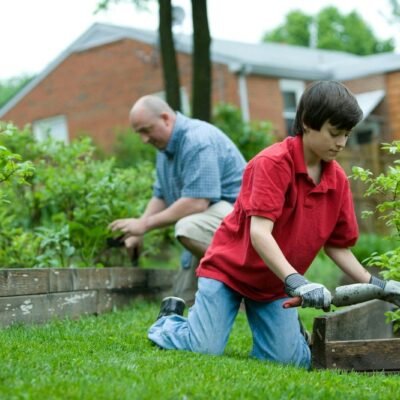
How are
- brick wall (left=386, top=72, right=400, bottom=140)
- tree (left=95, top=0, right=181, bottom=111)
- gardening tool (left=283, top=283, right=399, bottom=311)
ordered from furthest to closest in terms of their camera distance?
1. brick wall (left=386, top=72, right=400, bottom=140)
2. tree (left=95, top=0, right=181, bottom=111)
3. gardening tool (left=283, top=283, right=399, bottom=311)

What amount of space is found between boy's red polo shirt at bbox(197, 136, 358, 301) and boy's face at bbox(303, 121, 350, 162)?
8 cm

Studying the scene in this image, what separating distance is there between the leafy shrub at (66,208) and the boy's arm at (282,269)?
8.32 feet

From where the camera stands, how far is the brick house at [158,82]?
73.8 feet

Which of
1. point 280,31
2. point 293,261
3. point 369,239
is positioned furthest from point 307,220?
point 280,31

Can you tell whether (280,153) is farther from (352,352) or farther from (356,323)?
(356,323)

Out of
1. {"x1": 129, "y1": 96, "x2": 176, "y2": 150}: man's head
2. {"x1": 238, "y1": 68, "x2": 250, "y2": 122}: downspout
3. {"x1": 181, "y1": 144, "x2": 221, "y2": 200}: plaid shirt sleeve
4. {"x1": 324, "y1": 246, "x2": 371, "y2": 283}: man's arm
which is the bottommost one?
{"x1": 324, "y1": 246, "x2": 371, "y2": 283}: man's arm

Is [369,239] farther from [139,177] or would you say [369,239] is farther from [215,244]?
[215,244]

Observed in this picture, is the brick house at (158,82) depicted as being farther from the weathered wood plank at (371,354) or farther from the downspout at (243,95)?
the weathered wood plank at (371,354)

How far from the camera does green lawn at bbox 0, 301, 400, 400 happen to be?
10.9 feet

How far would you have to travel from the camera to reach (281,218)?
458 cm

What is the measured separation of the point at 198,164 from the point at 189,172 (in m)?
0.11

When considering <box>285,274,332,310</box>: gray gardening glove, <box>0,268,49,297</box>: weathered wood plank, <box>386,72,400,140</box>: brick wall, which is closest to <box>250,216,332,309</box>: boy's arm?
<box>285,274,332,310</box>: gray gardening glove

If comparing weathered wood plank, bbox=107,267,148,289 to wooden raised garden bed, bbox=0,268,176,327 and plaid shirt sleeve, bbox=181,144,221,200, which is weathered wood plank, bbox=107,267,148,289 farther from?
plaid shirt sleeve, bbox=181,144,221,200

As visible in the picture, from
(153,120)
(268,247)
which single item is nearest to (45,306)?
(153,120)
